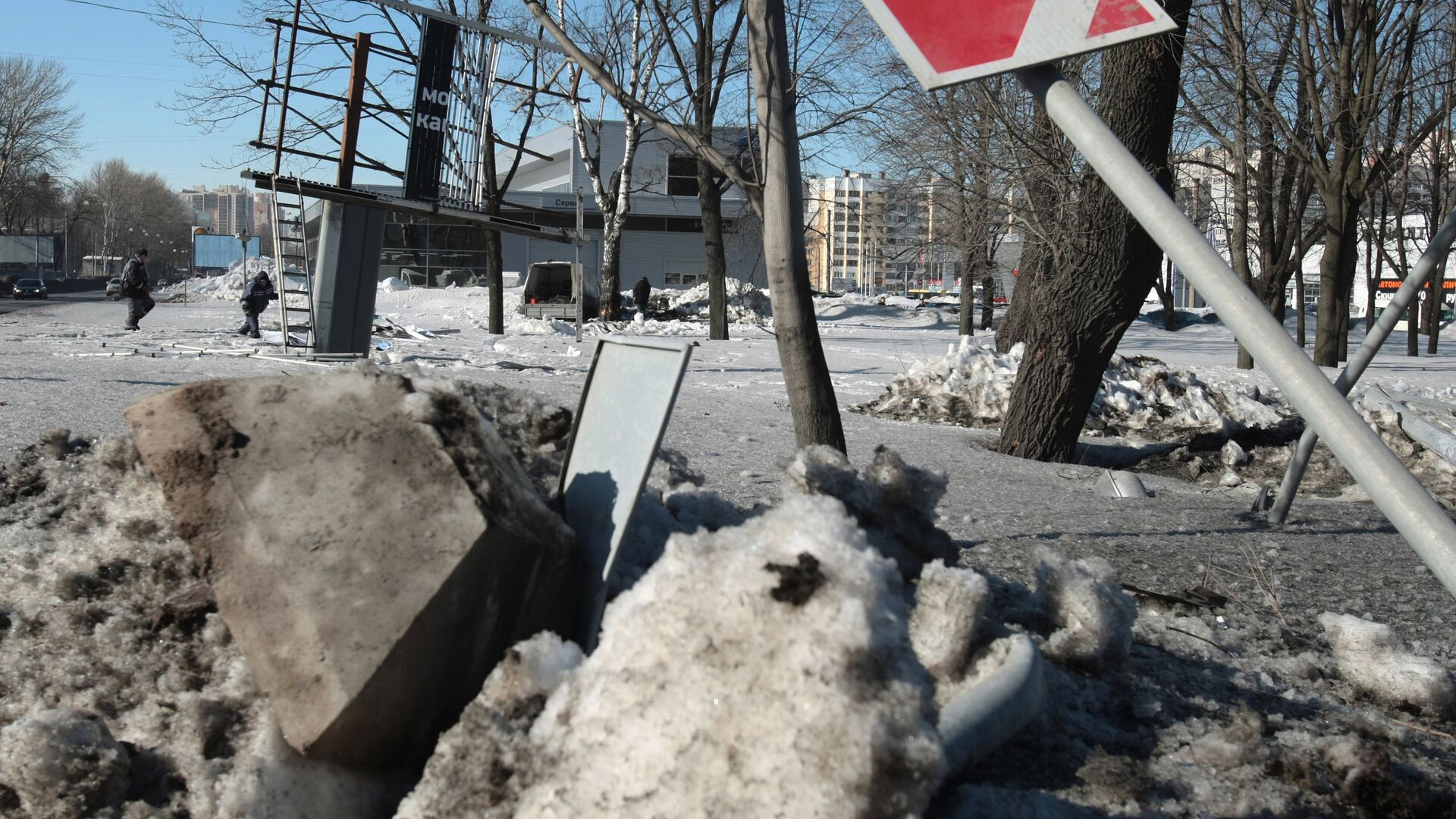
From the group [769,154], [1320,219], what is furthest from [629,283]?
[769,154]

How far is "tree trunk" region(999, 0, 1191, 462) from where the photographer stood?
714 centimetres

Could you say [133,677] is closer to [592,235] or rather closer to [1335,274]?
[1335,274]

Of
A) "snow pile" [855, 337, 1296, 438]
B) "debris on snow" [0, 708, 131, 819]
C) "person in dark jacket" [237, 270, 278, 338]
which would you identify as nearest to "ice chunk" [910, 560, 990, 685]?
"debris on snow" [0, 708, 131, 819]

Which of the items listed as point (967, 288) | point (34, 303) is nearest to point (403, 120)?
point (967, 288)

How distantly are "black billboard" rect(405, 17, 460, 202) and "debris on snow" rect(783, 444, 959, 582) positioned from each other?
9.99 m

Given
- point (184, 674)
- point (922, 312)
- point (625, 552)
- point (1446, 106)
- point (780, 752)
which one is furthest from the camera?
point (922, 312)

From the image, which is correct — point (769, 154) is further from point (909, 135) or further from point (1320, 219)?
point (1320, 219)

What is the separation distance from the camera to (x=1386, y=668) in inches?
127

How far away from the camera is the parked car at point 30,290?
50.7 meters

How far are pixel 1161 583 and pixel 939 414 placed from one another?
20.1ft

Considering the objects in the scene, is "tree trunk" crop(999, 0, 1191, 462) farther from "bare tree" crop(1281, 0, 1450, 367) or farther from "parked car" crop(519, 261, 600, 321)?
"parked car" crop(519, 261, 600, 321)

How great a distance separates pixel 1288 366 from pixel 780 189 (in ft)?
10.2

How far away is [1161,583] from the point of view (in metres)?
4.34

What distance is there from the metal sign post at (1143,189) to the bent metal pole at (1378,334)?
0.82 m
